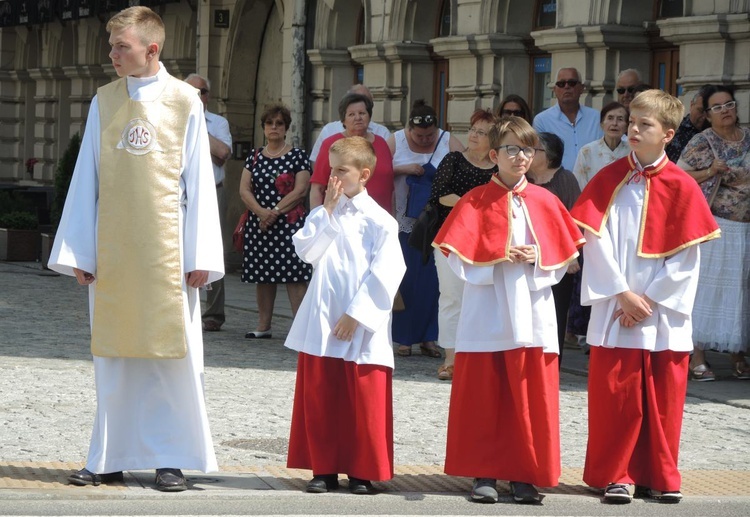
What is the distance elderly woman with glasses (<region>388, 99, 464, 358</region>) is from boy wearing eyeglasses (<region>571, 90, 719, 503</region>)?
4.57 metres

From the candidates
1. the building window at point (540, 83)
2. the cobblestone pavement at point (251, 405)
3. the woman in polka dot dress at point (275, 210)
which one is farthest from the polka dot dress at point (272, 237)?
the building window at point (540, 83)

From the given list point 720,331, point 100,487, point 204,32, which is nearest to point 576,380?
point 720,331

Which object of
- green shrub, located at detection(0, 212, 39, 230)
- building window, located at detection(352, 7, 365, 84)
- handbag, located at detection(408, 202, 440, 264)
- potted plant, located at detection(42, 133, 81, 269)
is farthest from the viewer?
green shrub, located at detection(0, 212, 39, 230)

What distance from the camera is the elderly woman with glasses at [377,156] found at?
11211mm

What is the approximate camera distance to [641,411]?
266 inches

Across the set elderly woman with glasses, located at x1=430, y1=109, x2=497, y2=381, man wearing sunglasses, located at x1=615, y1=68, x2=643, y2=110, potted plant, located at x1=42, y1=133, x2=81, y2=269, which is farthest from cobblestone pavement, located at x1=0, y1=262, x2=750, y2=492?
potted plant, located at x1=42, y1=133, x2=81, y2=269

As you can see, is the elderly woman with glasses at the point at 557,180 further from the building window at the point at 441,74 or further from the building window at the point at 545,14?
the building window at the point at 441,74

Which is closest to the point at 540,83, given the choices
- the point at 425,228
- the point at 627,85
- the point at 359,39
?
the point at 359,39

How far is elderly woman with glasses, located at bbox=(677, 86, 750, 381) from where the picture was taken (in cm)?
1052

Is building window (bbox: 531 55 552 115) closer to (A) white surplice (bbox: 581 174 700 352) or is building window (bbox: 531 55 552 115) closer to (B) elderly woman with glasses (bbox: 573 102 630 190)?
(B) elderly woman with glasses (bbox: 573 102 630 190)

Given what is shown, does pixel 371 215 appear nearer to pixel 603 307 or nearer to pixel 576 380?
pixel 603 307

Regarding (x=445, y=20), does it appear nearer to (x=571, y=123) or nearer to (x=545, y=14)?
(x=545, y=14)

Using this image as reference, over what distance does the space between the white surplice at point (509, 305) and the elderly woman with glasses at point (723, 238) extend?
395 cm

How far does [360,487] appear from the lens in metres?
6.68
